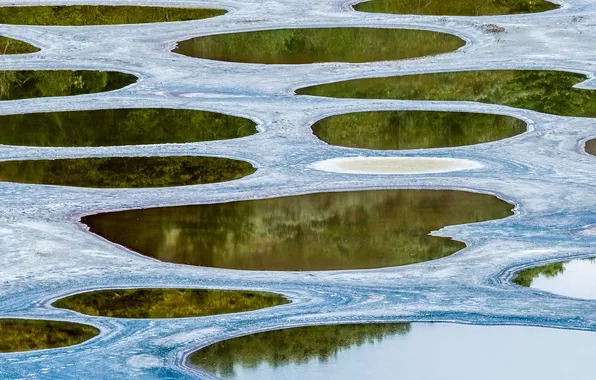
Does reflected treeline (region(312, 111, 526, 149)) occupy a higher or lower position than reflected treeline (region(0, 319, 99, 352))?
higher

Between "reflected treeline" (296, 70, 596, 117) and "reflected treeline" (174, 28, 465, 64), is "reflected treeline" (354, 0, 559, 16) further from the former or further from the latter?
"reflected treeline" (296, 70, 596, 117)

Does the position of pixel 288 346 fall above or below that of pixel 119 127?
above

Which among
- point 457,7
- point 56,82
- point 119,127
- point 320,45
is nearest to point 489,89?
point 320,45

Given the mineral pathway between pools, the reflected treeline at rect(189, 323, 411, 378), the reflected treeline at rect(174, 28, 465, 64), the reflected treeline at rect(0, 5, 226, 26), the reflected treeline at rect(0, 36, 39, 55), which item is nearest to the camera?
the reflected treeline at rect(189, 323, 411, 378)

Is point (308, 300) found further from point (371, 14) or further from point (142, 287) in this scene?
point (371, 14)

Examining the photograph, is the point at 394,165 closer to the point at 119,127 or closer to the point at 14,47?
the point at 119,127

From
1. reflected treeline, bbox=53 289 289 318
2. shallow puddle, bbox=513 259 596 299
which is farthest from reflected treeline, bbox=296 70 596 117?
reflected treeline, bbox=53 289 289 318

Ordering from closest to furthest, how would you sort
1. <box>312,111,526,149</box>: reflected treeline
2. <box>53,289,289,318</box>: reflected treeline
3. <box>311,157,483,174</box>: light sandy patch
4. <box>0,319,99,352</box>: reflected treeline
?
<box>0,319,99,352</box>: reflected treeline
<box>53,289,289,318</box>: reflected treeline
<box>311,157,483,174</box>: light sandy patch
<box>312,111,526,149</box>: reflected treeline
